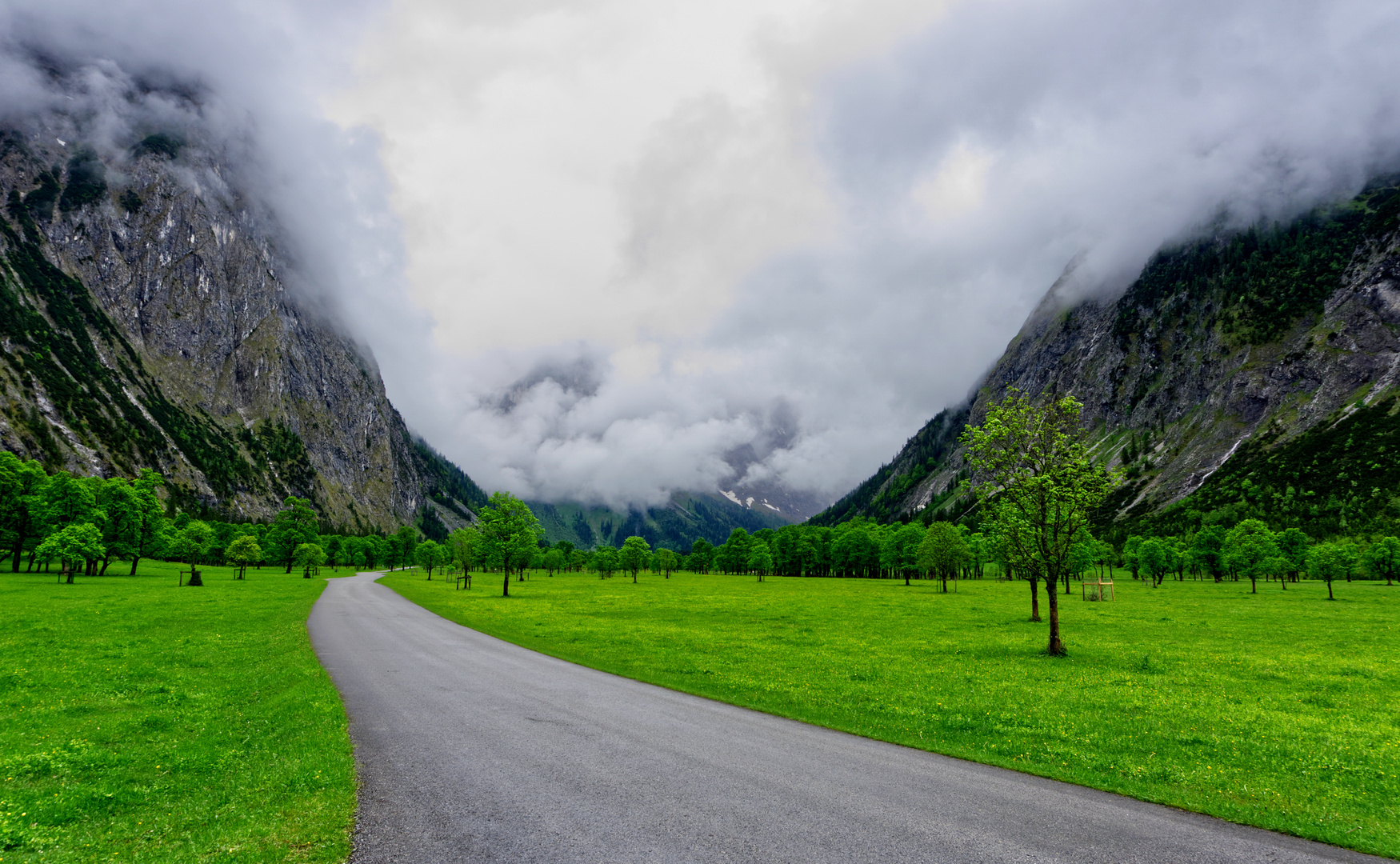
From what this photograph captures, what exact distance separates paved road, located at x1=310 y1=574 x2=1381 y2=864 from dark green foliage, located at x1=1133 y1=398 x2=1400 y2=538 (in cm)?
19210

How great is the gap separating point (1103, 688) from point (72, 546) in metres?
106

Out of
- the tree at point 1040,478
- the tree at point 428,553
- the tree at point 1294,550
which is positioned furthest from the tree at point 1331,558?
the tree at point 428,553

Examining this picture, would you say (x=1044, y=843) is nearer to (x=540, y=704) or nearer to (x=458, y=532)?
(x=540, y=704)

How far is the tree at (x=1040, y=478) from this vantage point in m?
32.4

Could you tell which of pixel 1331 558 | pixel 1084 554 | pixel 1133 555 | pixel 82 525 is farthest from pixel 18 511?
pixel 1133 555

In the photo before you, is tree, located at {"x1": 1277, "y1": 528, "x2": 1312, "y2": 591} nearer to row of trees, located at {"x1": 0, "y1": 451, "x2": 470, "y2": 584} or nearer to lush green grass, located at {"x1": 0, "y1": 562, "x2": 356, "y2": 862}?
lush green grass, located at {"x1": 0, "y1": 562, "x2": 356, "y2": 862}

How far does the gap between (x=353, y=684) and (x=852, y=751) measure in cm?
1913

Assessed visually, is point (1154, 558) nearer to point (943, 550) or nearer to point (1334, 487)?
point (943, 550)

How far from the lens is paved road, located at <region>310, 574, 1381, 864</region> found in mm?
9922

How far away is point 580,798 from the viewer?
39.2ft

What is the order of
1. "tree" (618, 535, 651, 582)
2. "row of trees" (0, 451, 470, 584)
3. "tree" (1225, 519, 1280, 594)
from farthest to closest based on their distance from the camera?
1. "tree" (618, 535, 651, 582)
2. "tree" (1225, 519, 1280, 594)
3. "row of trees" (0, 451, 470, 584)

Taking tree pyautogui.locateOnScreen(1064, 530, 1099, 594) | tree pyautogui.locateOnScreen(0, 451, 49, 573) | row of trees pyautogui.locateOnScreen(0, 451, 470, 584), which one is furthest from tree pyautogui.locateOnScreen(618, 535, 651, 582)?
tree pyautogui.locateOnScreen(0, 451, 49, 573)

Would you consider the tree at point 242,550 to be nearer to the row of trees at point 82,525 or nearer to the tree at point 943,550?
the row of trees at point 82,525

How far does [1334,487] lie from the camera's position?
170 meters
